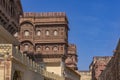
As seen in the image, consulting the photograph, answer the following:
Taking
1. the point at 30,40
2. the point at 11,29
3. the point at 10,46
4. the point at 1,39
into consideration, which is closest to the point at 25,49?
the point at 30,40

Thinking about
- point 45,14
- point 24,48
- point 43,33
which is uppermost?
point 45,14

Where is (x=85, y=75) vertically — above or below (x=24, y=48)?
above

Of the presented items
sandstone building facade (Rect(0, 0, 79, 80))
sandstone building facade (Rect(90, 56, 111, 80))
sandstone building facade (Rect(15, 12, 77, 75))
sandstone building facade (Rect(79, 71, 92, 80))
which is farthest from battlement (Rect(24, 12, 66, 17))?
sandstone building facade (Rect(79, 71, 92, 80))

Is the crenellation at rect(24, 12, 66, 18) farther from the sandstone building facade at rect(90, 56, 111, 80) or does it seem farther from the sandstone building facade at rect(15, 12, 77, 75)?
the sandstone building facade at rect(90, 56, 111, 80)

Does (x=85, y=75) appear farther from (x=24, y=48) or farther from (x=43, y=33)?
(x=24, y=48)

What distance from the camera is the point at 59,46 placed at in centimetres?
8475

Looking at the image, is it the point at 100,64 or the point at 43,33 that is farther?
the point at 100,64

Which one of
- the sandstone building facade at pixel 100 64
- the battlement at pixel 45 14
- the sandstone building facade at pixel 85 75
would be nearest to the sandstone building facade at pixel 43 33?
the battlement at pixel 45 14

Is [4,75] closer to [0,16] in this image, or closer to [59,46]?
[0,16]

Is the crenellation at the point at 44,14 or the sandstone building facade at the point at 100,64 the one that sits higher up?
the crenellation at the point at 44,14

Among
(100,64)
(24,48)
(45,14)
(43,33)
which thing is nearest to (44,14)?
(45,14)

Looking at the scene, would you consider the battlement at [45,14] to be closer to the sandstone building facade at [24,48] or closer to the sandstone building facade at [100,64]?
the sandstone building facade at [24,48]

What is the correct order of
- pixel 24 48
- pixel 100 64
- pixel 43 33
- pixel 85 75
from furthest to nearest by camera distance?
pixel 85 75
pixel 100 64
pixel 43 33
pixel 24 48

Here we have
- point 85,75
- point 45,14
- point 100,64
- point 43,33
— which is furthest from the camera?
point 85,75
